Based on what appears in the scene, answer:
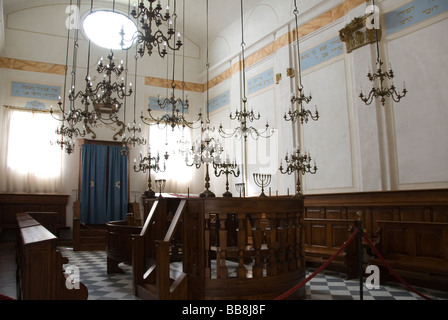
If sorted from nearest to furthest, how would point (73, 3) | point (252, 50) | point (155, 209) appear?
point (155, 209)
point (252, 50)
point (73, 3)

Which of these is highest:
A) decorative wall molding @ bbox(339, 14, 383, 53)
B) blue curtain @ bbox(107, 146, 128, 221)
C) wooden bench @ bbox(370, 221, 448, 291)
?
decorative wall molding @ bbox(339, 14, 383, 53)

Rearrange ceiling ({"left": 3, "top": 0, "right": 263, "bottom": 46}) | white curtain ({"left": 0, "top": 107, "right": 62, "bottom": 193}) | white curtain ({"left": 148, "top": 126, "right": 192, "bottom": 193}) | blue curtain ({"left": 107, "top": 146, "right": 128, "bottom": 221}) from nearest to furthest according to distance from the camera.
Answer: white curtain ({"left": 0, "top": 107, "right": 62, "bottom": 193}), ceiling ({"left": 3, "top": 0, "right": 263, "bottom": 46}), blue curtain ({"left": 107, "top": 146, "right": 128, "bottom": 221}), white curtain ({"left": 148, "top": 126, "right": 192, "bottom": 193})

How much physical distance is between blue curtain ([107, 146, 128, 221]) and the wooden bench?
8.86 meters

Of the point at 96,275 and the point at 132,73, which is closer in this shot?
the point at 96,275

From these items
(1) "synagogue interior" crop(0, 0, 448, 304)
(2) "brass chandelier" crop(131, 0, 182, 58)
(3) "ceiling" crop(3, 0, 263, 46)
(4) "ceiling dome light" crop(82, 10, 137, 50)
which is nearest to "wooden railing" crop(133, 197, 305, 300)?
(1) "synagogue interior" crop(0, 0, 448, 304)

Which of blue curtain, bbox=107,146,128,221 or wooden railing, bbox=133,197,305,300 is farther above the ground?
blue curtain, bbox=107,146,128,221

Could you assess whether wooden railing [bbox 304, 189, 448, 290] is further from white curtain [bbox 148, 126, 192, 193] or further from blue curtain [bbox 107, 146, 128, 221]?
blue curtain [bbox 107, 146, 128, 221]

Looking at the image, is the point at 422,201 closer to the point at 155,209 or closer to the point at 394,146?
the point at 394,146

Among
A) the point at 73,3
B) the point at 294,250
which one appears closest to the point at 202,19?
the point at 73,3

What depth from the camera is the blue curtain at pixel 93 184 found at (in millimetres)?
11422

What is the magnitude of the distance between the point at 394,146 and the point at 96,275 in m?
6.14

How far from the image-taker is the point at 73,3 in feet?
40.2

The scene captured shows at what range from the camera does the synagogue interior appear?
12.6 ft

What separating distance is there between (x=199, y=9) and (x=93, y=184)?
7230mm
